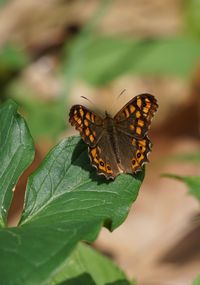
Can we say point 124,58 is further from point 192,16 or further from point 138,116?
point 138,116

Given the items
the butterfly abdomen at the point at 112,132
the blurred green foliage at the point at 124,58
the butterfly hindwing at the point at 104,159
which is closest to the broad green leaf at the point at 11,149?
the butterfly hindwing at the point at 104,159

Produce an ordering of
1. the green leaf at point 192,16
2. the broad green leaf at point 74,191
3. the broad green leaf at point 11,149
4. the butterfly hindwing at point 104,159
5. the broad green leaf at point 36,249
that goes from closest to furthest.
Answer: the broad green leaf at point 36,249 < the broad green leaf at point 74,191 < the broad green leaf at point 11,149 < the butterfly hindwing at point 104,159 < the green leaf at point 192,16

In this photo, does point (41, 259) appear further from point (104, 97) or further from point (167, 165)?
point (104, 97)

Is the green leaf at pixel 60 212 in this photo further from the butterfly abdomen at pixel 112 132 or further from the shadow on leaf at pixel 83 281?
the shadow on leaf at pixel 83 281

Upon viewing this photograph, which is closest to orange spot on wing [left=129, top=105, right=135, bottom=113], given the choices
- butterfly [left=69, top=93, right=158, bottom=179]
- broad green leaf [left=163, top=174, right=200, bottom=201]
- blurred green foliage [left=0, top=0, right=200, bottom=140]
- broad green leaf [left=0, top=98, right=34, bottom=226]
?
butterfly [left=69, top=93, right=158, bottom=179]

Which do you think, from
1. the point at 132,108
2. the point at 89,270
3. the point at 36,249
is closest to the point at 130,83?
the point at 132,108

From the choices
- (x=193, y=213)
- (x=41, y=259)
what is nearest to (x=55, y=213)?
(x=41, y=259)
